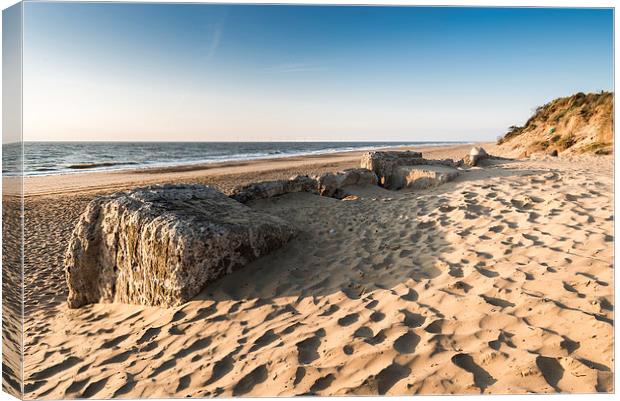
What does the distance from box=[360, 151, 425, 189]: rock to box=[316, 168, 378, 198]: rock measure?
1.88 feet

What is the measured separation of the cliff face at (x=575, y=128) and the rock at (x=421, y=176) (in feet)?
21.0

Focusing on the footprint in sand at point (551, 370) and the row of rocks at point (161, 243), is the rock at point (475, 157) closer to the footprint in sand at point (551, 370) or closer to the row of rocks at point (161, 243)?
the row of rocks at point (161, 243)

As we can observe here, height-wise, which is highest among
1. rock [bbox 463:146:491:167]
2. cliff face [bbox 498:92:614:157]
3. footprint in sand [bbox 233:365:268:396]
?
cliff face [bbox 498:92:614:157]

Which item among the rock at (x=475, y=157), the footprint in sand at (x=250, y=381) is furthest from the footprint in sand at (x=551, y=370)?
the rock at (x=475, y=157)

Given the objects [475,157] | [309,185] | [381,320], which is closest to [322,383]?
[381,320]

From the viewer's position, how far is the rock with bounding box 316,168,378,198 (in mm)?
7965

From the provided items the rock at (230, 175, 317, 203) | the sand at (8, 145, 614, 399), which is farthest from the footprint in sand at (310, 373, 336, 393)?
the rock at (230, 175, 317, 203)

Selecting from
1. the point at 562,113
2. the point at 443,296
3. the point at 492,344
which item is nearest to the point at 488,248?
the point at 443,296

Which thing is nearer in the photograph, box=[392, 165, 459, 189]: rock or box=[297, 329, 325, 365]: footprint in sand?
box=[297, 329, 325, 365]: footprint in sand

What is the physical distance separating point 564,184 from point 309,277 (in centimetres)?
533

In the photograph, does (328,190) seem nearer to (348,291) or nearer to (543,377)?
(348,291)

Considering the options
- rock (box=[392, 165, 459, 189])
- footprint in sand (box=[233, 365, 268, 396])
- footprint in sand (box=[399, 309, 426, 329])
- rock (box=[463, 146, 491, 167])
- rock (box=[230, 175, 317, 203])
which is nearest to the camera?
footprint in sand (box=[233, 365, 268, 396])

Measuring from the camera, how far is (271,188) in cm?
700

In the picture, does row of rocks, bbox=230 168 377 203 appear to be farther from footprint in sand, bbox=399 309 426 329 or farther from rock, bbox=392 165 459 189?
footprint in sand, bbox=399 309 426 329
